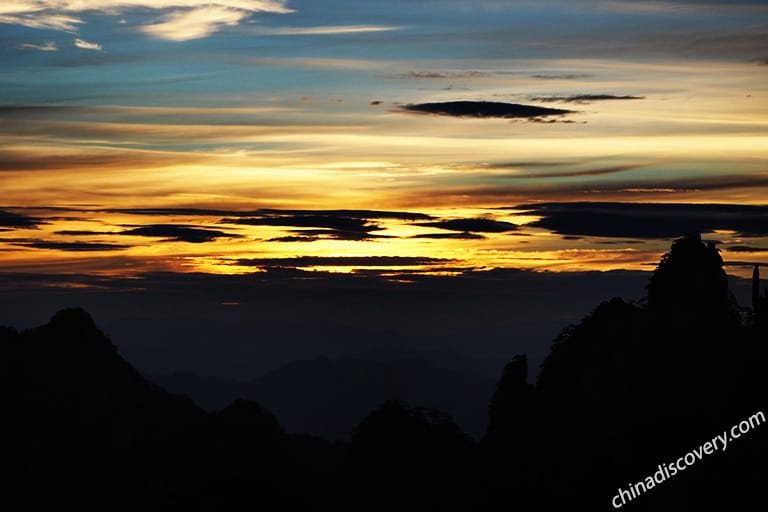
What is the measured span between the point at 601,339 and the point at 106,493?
4057 inches

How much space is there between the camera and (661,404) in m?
90.0

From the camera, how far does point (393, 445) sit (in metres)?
110

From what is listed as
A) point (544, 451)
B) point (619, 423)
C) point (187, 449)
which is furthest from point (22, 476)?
point (619, 423)

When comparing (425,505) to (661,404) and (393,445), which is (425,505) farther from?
(661,404)

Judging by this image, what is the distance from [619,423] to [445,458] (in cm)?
2336

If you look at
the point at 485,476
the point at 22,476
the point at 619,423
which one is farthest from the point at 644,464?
the point at 22,476

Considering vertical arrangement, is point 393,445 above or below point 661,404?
below

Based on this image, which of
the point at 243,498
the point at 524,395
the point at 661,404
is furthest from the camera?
the point at 524,395

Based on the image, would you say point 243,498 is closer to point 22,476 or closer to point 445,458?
point 445,458

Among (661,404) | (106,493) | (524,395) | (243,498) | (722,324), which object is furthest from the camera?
(106,493)

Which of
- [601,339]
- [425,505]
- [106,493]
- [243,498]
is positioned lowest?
[106,493]

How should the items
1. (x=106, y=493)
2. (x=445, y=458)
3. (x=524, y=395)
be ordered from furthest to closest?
(x=106, y=493) < (x=524, y=395) < (x=445, y=458)

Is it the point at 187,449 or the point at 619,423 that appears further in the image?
the point at 187,449

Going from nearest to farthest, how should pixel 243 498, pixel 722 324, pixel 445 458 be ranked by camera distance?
pixel 243 498 → pixel 722 324 → pixel 445 458
